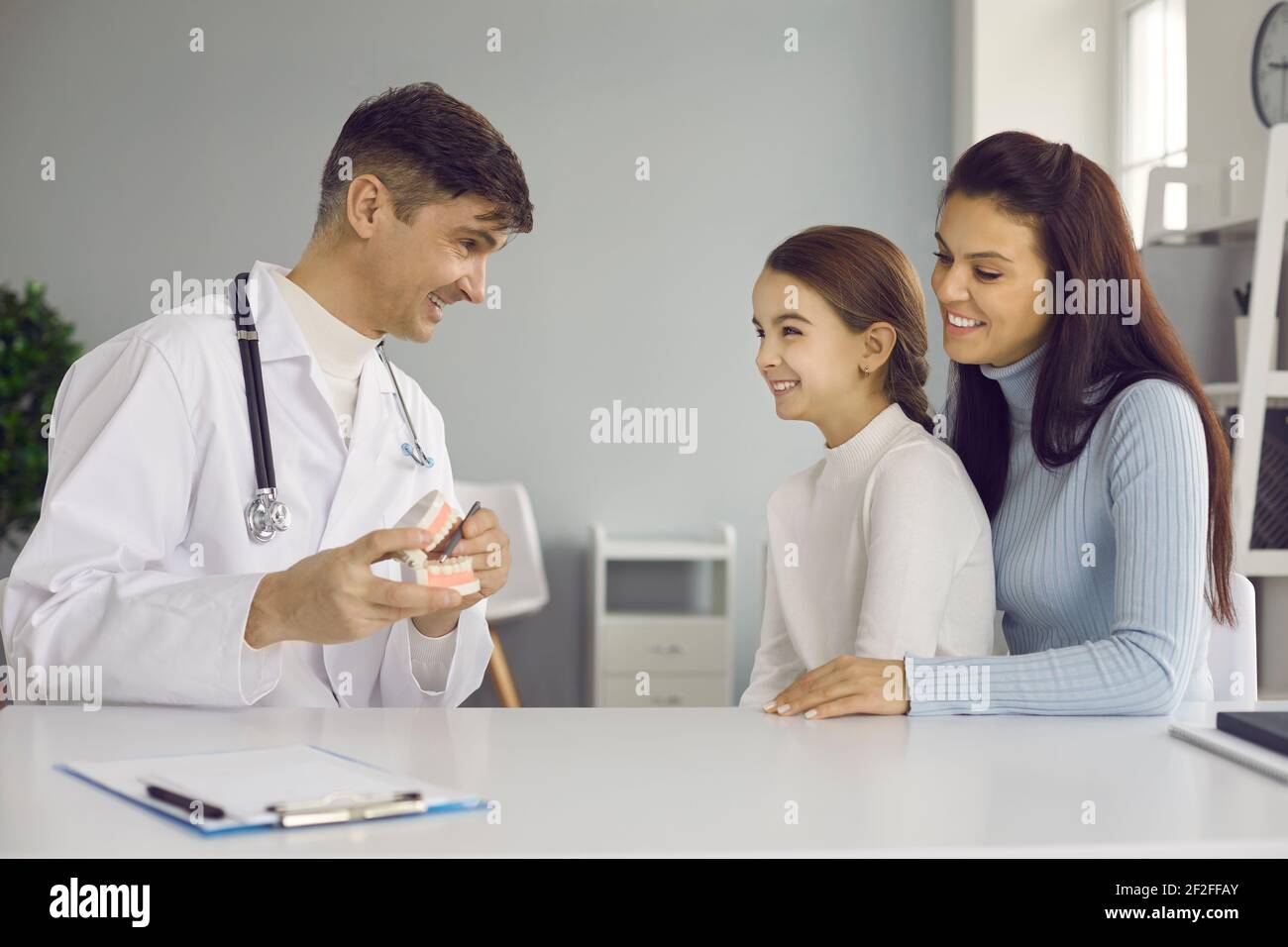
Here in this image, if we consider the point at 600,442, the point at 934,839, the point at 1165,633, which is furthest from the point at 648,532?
the point at 934,839

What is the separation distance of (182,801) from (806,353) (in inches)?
41.1

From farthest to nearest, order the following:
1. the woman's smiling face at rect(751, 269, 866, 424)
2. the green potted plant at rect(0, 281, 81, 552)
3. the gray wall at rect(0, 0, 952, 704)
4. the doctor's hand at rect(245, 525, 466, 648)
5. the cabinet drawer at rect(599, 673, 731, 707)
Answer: the gray wall at rect(0, 0, 952, 704)
the cabinet drawer at rect(599, 673, 731, 707)
the green potted plant at rect(0, 281, 81, 552)
the woman's smiling face at rect(751, 269, 866, 424)
the doctor's hand at rect(245, 525, 466, 648)

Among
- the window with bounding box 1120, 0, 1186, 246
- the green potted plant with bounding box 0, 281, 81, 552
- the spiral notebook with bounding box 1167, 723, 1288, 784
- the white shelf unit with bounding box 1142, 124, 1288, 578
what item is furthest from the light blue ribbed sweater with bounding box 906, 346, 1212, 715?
the green potted plant with bounding box 0, 281, 81, 552

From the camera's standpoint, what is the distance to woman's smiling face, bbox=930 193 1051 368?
1593 millimetres

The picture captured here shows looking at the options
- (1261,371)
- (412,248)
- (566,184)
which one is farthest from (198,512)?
(566,184)

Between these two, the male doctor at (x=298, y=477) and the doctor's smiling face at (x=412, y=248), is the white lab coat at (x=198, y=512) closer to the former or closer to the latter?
the male doctor at (x=298, y=477)

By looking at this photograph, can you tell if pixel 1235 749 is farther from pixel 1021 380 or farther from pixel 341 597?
pixel 341 597

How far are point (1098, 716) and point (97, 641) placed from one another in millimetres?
1046

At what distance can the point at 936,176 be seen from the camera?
4.85 meters

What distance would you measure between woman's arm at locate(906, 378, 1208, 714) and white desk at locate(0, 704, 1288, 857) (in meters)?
0.03

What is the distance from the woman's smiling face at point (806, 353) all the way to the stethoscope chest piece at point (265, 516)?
2.12 ft

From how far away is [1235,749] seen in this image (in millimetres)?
1134

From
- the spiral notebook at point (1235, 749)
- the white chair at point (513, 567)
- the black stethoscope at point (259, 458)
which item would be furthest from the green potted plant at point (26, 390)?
the spiral notebook at point (1235, 749)

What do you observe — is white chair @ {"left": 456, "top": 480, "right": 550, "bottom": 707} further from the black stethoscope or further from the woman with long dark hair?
the woman with long dark hair
